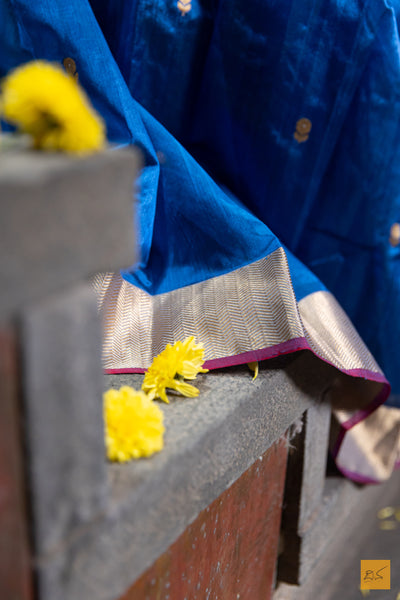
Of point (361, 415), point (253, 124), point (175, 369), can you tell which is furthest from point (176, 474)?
point (253, 124)

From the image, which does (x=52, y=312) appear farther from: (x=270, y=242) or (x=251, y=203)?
(x=251, y=203)

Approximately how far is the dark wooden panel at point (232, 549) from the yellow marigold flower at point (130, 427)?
20 cm

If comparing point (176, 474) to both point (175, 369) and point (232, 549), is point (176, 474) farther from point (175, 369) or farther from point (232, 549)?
point (232, 549)

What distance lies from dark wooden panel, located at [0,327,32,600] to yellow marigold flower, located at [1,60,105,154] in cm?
18

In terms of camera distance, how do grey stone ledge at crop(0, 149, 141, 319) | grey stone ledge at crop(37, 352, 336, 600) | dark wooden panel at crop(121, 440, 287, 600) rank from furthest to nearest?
dark wooden panel at crop(121, 440, 287, 600)
grey stone ledge at crop(37, 352, 336, 600)
grey stone ledge at crop(0, 149, 141, 319)

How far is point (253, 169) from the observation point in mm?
1298

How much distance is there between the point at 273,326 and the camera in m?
1.00

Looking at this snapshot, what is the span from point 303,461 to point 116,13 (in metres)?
1.00

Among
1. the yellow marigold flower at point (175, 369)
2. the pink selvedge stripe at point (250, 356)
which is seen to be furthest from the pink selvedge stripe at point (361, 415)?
the yellow marigold flower at point (175, 369)

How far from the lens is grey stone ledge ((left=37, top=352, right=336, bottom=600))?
623 millimetres

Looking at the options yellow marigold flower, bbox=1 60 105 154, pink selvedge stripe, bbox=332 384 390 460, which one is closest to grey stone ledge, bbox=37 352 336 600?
pink selvedge stripe, bbox=332 384 390 460

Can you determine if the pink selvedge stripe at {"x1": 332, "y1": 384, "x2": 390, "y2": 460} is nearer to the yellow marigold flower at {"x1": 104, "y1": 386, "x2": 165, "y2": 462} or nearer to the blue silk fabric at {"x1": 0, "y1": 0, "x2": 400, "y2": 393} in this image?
the blue silk fabric at {"x1": 0, "y1": 0, "x2": 400, "y2": 393}

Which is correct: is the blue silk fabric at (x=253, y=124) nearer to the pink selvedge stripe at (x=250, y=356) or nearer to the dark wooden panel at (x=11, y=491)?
the pink selvedge stripe at (x=250, y=356)

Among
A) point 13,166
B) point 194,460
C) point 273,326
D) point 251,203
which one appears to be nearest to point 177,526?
point 194,460
